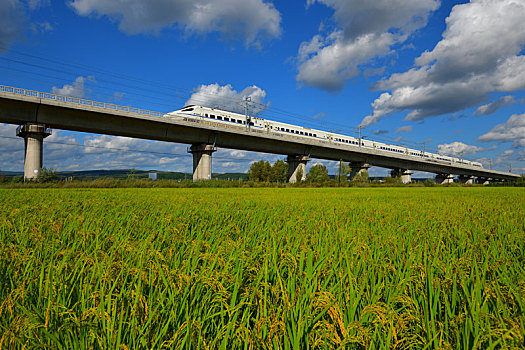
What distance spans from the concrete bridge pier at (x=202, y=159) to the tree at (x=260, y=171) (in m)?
47.7

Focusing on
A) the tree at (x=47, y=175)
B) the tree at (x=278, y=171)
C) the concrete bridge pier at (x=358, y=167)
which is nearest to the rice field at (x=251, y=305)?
the tree at (x=47, y=175)

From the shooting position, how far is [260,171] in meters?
91.6

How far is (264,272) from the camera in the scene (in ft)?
5.34

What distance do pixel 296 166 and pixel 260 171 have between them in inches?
1525

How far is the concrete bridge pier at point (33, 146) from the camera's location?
28.4 meters

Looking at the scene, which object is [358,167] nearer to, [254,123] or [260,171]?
[254,123]

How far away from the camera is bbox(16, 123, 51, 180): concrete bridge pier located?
28438 mm

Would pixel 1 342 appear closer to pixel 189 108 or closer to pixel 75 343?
pixel 75 343

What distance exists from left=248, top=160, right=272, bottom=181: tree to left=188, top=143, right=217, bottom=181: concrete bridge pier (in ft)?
156

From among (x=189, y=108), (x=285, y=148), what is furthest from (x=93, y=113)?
(x=285, y=148)

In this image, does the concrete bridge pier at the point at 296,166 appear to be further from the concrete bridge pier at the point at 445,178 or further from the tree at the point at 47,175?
the concrete bridge pier at the point at 445,178

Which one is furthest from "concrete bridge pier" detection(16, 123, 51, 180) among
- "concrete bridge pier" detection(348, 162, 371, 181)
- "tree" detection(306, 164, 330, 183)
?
"concrete bridge pier" detection(348, 162, 371, 181)

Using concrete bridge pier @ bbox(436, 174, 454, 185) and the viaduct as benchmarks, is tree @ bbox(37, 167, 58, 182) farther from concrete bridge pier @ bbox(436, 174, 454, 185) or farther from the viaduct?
concrete bridge pier @ bbox(436, 174, 454, 185)

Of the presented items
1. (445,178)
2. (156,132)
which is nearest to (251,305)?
(156,132)
